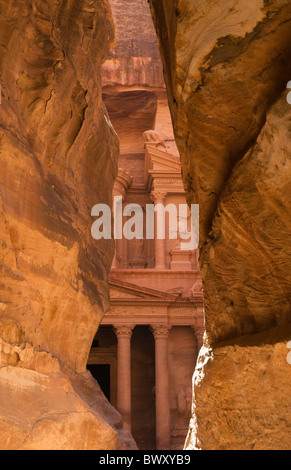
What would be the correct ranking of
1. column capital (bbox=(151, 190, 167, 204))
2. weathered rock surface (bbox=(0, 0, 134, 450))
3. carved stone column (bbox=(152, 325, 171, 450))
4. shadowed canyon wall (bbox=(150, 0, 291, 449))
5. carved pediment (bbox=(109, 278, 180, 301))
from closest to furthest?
shadowed canyon wall (bbox=(150, 0, 291, 449))
weathered rock surface (bbox=(0, 0, 134, 450))
carved stone column (bbox=(152, 325, 171, 450))
carved pediment (bbox=(109, 278, 180, 301))
column capital (bbox=(151, 190, 167, 204))

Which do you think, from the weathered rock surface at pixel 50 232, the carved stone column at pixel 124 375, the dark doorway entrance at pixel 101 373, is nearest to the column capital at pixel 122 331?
the carved stone column at pixel 124 375

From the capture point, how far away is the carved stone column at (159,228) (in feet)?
72.5

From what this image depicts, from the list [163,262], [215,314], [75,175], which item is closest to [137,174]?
[163,262]

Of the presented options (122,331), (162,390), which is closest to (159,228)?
(122,331)

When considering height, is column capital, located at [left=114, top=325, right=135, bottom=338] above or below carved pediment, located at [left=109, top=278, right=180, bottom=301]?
below

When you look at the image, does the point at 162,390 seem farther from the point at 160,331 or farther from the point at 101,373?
the point at 101,373

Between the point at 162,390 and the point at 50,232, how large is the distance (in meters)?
13.7

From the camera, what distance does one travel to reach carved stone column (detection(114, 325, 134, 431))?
17.4m

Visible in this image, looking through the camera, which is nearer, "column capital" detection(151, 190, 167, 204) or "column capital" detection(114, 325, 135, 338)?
"column capital" detection(114, 325, 135, 338)

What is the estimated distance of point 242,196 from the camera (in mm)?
2803

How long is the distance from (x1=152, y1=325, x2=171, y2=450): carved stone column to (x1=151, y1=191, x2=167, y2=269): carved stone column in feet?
12.6

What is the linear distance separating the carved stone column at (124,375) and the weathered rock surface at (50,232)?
34.3ft

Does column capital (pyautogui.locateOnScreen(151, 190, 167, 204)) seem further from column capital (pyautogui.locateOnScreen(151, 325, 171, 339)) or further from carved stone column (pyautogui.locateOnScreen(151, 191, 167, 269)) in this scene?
column capital (pyautogui.locateOnScreen(151, 325, 171, 339))

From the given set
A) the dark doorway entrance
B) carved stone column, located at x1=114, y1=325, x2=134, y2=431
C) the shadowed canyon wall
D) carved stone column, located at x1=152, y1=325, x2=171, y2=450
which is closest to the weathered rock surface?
the shadowed canyon wall
